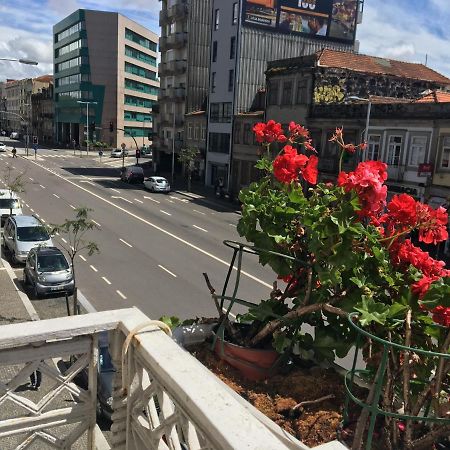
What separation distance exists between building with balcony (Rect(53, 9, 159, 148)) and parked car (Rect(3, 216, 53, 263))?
6987cm

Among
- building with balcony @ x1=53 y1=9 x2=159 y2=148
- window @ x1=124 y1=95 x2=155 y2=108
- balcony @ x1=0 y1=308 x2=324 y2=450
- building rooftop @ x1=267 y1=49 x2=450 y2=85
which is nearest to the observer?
balcony @ x1=0 y1=308 x2=324 y2=450

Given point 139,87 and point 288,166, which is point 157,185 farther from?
point 139,87

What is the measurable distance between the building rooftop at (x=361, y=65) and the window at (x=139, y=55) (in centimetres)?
6833

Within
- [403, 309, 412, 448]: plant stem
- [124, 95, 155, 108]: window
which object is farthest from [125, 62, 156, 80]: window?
[403, 309, 412, 448]: plant stem

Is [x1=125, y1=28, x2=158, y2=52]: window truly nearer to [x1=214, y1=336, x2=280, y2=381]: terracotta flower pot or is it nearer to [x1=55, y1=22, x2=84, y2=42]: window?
[x1=55, y1=22, x2=84, y2=42]: window

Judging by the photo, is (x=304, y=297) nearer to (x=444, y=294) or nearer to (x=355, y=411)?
(x=355, y=411)

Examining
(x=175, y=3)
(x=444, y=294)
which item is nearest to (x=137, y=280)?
(x=444, y=294)

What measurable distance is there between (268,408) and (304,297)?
881 millimetres

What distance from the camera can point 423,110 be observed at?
28547mm

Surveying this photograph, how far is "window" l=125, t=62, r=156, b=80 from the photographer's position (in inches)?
4028

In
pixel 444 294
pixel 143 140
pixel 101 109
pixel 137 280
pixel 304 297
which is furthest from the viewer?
pixel 143 140

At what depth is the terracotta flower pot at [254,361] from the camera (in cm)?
412

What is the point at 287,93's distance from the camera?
39406 mm

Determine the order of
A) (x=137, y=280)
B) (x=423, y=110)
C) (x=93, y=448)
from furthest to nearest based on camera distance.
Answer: (x=423, y=110) < (x=137, y=280) < (x=93, y=448)
